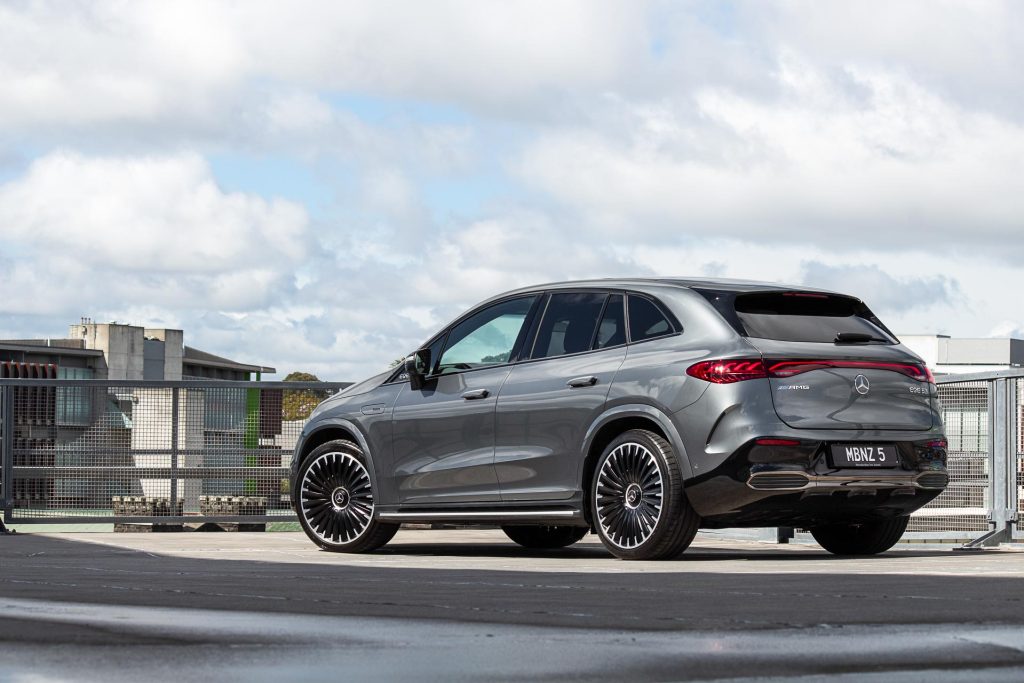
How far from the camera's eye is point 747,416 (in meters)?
9.85

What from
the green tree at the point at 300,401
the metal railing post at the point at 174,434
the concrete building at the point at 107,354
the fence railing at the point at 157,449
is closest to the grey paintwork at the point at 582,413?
the green tree at the point at 300,401

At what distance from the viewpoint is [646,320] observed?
10.6 m

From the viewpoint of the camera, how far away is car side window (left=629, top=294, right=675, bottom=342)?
1047cm

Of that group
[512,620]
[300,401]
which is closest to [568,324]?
[512,620]

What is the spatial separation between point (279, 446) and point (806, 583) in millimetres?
8947

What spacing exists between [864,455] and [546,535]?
3440 millimetres

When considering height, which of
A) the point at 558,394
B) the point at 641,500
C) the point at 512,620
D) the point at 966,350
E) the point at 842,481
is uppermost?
the point at 966,350

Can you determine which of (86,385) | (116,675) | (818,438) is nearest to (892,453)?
(818,438)

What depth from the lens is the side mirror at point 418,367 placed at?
11.9m

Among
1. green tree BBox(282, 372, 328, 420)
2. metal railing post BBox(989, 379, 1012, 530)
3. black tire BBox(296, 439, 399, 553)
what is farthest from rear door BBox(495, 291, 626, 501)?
green tree BBox(282, 372, 328, 420)

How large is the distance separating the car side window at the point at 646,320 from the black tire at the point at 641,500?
0.60 m

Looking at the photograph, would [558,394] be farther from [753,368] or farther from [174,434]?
[174,434]

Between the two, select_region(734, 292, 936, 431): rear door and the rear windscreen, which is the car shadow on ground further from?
the rear windscreen

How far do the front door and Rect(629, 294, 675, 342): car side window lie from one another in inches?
38.2
